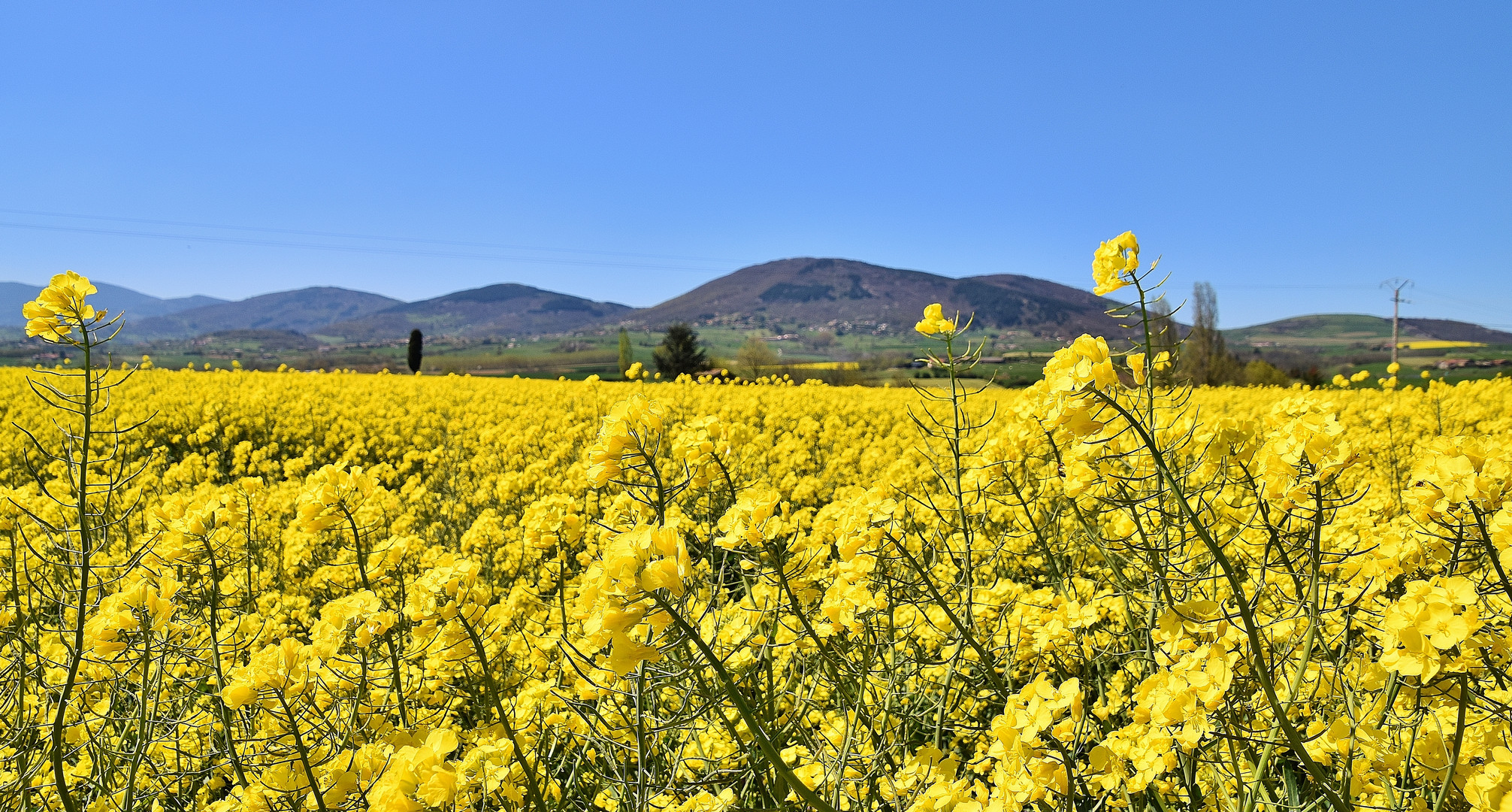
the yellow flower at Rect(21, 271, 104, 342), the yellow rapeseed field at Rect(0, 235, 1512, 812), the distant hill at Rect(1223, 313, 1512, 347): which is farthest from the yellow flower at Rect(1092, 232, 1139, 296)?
the distant hill at Rect(1223, 313, 1512, 347)

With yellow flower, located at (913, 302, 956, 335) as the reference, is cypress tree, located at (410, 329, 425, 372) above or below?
above

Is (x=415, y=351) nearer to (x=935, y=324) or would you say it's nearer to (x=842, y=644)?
(x=842, y=644)

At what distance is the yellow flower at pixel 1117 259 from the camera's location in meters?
1.70

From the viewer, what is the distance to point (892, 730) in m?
2.30

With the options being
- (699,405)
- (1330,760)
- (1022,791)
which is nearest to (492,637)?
(1022,791)

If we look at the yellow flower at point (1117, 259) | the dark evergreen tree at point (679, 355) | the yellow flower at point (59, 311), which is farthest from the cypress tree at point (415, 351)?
the yellow flower at point (1117, 259)

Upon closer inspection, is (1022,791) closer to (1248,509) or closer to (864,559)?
(864,559)

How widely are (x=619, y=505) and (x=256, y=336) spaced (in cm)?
17454

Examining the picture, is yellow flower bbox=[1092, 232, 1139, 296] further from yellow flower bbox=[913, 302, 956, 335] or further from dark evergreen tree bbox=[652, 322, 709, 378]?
dark evergreen tree bbox=[652, 322, 709, 378]

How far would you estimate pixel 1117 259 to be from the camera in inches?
66.8

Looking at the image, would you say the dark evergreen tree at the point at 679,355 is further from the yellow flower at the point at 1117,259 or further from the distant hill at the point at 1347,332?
the distant hill at the point at 1347,332

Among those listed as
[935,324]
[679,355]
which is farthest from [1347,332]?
[935,324]

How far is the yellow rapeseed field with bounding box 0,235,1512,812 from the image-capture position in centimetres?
126

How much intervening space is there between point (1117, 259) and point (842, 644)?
4.96 feet
